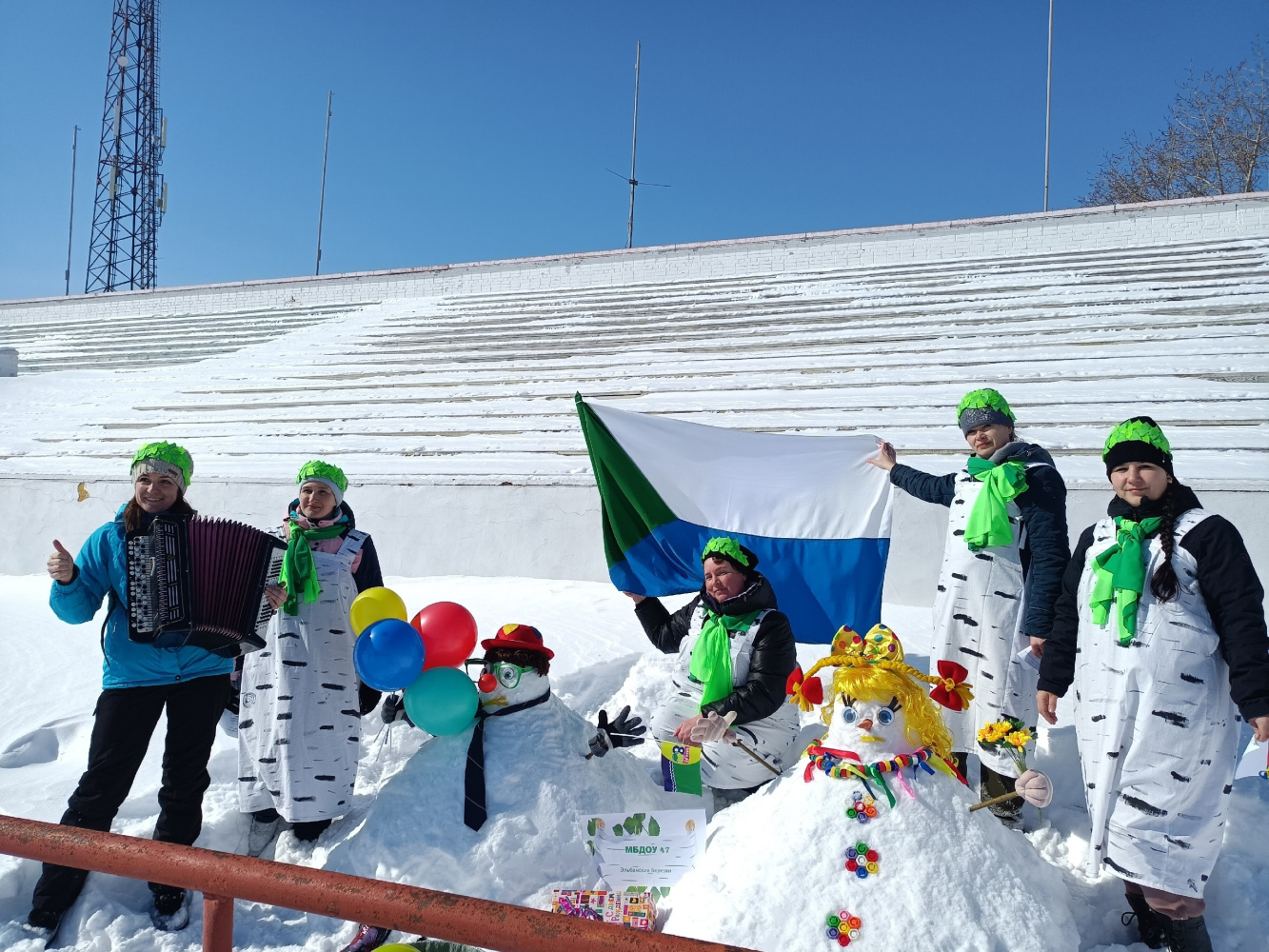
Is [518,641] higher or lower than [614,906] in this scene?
higher

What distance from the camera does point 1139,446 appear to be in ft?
8.07

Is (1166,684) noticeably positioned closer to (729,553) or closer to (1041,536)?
(1041,536)

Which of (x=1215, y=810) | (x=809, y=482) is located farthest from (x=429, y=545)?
(x=1215, y=810)

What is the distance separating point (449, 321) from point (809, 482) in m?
10.6

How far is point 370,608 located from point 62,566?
3.18 feet

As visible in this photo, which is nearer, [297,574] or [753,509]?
[297,574]

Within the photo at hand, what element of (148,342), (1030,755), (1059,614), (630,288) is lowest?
(1030,755)

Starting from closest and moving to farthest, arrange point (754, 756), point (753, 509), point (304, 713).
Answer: point (754, 756), point (304, 713), point (753, 509)

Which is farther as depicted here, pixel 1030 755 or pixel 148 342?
pixel 148 342

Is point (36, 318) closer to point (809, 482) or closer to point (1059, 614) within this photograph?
point (809, 482)

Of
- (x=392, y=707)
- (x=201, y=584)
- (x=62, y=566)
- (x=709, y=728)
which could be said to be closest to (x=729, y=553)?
(x=709, y=728)

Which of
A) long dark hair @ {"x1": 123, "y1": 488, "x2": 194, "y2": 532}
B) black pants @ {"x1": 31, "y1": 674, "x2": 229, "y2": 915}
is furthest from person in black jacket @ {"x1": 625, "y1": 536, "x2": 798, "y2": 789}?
long dark hair @ {"x1": 123, "y1": 488, "x2": 194, "y2": 532}

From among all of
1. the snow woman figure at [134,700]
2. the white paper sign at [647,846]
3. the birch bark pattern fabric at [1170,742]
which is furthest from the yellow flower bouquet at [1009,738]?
the snow woman figure at [134,700]

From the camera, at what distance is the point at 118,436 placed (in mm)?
10422
